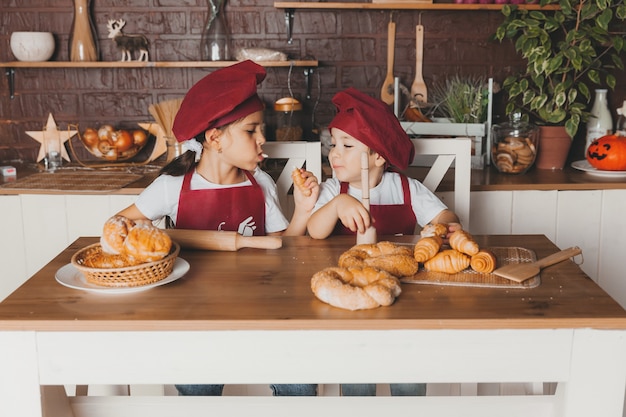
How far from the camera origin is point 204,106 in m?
1.91

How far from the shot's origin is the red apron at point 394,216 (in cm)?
209

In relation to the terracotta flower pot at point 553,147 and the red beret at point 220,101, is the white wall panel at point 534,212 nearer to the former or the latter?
the terracotta flower pot at point 553,147

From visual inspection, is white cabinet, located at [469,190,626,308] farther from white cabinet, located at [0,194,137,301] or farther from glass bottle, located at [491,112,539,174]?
white cabinet, located at [0,194,137,301]

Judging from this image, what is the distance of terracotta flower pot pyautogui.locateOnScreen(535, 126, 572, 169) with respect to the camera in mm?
2949

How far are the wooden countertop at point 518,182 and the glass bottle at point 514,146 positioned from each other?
0.13 ft

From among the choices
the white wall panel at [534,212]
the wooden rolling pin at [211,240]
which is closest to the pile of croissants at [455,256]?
the wooden rolling pin at [211,240]

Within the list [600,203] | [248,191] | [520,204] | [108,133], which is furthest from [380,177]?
[108,133]

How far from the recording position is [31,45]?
3.01m

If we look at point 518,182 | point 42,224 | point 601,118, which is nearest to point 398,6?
point 518,182

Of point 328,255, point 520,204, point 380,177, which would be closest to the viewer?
point 328,255

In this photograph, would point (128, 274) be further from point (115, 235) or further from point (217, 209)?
point (217, 209)

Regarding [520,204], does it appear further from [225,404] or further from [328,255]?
[225,404]

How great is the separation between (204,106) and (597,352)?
3.80 ft

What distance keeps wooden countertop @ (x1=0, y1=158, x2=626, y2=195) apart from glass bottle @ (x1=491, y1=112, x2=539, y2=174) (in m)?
0.04
